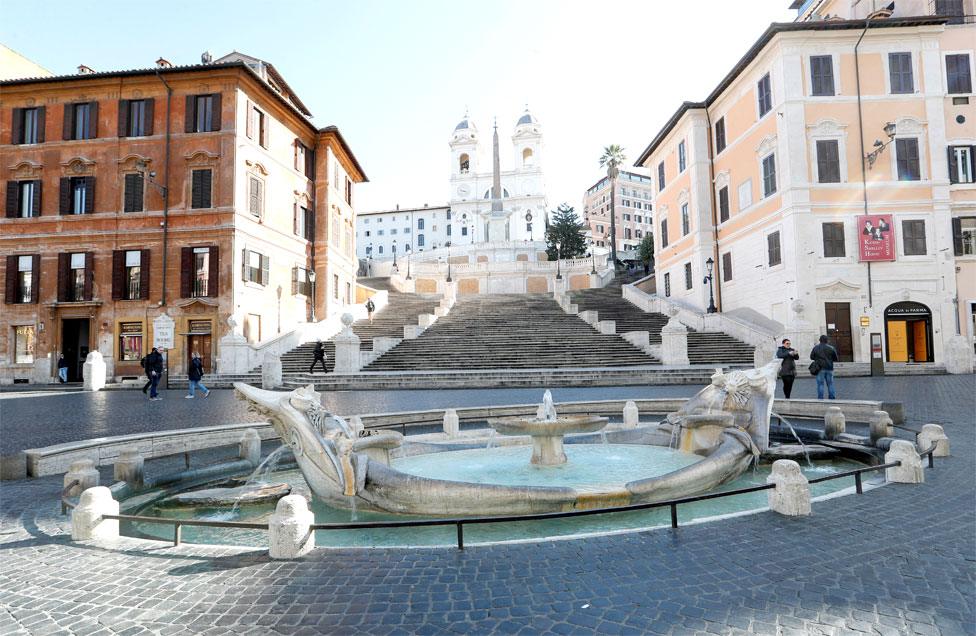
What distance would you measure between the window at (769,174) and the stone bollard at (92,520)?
2791cm

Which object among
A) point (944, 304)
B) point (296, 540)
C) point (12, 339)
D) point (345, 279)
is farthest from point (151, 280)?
point (944, 304)

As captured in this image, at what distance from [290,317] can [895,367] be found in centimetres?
2886

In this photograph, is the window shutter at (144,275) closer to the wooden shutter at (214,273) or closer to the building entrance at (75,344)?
the wooden shutter at (214,273)

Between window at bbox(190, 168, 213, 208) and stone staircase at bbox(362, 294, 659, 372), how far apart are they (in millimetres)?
9602

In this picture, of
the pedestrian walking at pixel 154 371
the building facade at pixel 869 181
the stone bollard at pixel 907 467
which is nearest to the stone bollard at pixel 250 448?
the stone bollard at pixel 907 467

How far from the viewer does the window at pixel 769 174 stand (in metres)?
25.9

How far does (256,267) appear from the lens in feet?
91.7

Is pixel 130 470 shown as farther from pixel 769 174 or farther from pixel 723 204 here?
pixel 723 204

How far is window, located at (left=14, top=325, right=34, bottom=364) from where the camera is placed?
90.0ft

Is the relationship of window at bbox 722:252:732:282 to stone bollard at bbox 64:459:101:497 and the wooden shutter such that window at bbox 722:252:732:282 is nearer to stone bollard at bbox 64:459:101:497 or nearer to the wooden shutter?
the wooden shutter

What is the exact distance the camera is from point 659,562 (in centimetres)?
391

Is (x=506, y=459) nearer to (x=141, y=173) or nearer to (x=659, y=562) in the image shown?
(x=659, y=562)

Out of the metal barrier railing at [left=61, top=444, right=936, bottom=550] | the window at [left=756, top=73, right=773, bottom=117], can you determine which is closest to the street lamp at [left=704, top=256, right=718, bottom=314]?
the window at [left=756, top=73, right=773, bottom=117]

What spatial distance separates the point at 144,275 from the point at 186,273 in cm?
222
